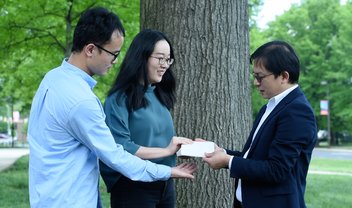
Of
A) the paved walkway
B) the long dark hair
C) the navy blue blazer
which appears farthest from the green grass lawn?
the navy blue blazer

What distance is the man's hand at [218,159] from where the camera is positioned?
10.9ft

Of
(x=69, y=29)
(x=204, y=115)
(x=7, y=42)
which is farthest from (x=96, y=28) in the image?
(x=7, y=42)

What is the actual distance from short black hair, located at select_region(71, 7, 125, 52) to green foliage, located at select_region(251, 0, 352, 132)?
3862 centimetres

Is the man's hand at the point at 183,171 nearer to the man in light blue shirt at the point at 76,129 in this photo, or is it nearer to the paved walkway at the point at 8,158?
the man in light blue shirt at the point at 76,129

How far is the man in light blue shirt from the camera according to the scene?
8.74 ft

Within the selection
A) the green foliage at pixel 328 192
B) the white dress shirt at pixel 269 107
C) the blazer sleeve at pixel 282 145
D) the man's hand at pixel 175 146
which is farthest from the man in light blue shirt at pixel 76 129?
the green foliage at pixel 328 192

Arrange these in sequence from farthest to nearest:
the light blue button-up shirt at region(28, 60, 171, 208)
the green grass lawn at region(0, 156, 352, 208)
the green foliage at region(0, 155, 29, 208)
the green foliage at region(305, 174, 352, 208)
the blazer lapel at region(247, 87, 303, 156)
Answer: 1. the green foliage at region(305, 174, 352, 208)
2. the green grass lawn at region(0, 156, 352, 208)
3. the green foliage at region(0, 155, 29, 208)
4. the blazer lapel at region(247, 87, 303, 156)
5. the light blue button-up shirt at region(28, 60, 171, 208)

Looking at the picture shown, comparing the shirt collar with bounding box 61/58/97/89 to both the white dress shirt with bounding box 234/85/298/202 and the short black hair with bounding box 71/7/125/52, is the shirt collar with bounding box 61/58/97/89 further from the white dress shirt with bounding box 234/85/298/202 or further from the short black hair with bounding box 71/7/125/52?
the white dress shirt with bounding box 234/85/298/202

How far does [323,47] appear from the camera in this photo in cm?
4372

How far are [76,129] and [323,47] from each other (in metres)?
42.9

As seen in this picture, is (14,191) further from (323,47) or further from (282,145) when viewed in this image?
(323,47)

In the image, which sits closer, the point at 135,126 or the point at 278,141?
the point at 278,141

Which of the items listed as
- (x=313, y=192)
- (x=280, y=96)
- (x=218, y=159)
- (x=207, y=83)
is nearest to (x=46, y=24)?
(x=313, y=192)

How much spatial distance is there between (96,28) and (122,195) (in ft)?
3.61
